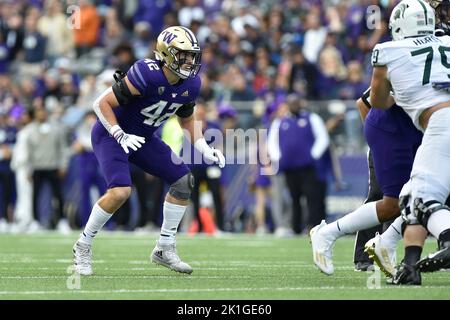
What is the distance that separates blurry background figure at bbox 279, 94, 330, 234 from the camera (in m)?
15.0

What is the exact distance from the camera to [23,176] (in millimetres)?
17500

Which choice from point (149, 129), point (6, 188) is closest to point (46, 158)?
point (6, 188)

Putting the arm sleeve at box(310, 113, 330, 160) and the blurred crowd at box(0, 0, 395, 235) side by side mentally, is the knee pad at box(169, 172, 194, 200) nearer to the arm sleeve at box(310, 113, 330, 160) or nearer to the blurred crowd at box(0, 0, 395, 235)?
the arm sleeve at box(310, 113, 330, 160)

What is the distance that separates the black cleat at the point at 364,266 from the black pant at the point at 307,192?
6416 mm

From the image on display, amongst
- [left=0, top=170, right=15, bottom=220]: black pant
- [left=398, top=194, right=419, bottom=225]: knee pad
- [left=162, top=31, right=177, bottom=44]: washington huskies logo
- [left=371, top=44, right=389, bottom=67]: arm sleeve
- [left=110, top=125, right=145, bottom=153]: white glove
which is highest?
[left=162, top=31, right=177, bottom=44]: washington huskies logo

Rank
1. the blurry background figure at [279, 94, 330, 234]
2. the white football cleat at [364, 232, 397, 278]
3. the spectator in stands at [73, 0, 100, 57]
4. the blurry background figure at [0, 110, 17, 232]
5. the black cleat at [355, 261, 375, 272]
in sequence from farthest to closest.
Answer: the spectator in stands at [73, 0, 100, 57], the blurry background figure at [0, 110, 17, 232], the blurry background figure at [279, 94, 330, 234], the black cleat at [355, 261, 375, 272], the white football cleat at [364, 232, 397, 278]

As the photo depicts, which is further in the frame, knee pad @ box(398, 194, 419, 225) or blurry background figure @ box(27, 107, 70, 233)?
blurry background figure @ box(27, 107, 70, 233)

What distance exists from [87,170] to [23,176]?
53.1 inches

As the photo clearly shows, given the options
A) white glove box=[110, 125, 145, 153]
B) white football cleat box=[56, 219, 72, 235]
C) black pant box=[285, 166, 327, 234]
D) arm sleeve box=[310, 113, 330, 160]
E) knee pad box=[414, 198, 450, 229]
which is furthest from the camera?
white football cleat box=[56, 219, 72, 235]

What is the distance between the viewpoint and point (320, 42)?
57.2 ft

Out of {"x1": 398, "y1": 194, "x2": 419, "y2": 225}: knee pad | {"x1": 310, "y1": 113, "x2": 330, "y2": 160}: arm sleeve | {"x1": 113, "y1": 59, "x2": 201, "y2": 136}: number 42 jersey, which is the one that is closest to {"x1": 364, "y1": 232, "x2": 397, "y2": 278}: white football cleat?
{"x1": 398, "y1": 194, "x2": 419, "y2": 225}: knee pad

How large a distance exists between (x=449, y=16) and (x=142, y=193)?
9123mm

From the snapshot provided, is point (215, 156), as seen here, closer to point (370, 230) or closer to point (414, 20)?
point (370, 230)

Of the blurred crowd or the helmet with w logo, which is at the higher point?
the helmet with w logo
